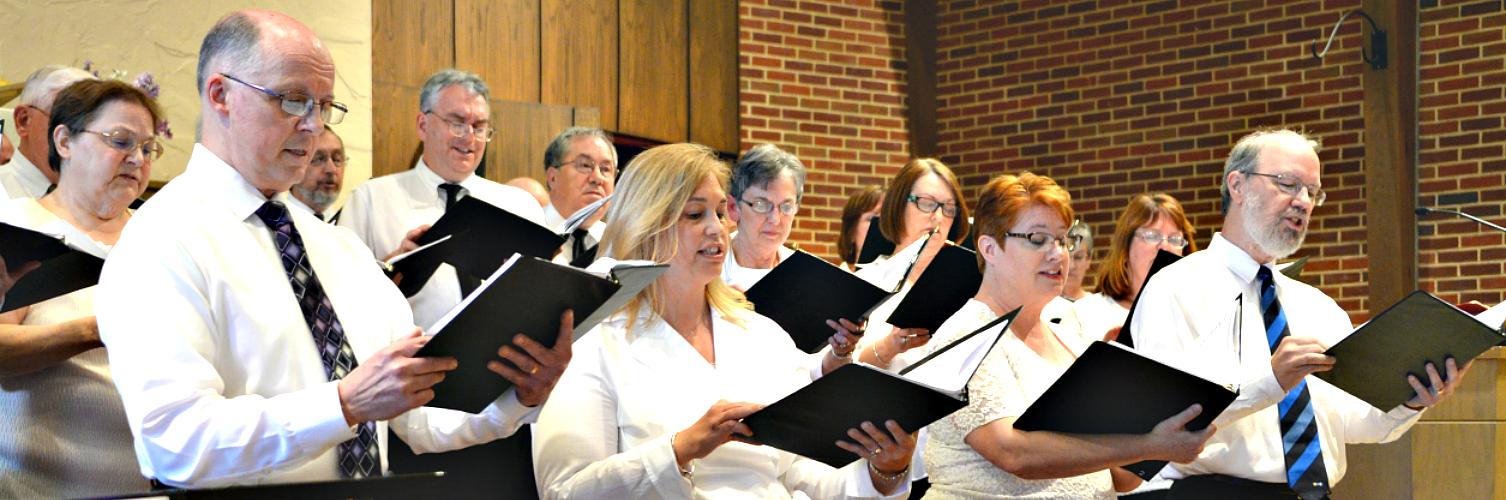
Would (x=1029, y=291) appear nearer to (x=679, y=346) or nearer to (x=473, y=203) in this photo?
(x=679, y=346)

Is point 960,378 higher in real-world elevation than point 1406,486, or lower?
higher

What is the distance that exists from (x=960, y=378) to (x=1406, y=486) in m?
2.52

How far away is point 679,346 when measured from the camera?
267 centimetres

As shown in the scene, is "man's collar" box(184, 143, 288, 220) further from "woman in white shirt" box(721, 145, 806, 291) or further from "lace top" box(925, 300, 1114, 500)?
"woman in white shirt" box(721, 145, 806, 291)

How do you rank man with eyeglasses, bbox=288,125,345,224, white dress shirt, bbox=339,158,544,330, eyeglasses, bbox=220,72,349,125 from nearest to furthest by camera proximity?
eyeglasses, bbox=220,72,349,125 < man with eyeglasses, bbox=288,125,345,224 < white dress shirt, bbox=339,158,544,330

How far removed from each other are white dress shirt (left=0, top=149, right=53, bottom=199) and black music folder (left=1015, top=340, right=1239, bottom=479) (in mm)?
2439

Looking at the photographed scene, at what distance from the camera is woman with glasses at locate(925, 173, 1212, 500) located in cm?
266

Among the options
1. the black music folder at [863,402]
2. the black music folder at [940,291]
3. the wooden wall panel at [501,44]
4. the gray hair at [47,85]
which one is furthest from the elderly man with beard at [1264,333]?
the wooden wall panel at [501,44]

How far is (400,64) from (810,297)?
3585 millimetres

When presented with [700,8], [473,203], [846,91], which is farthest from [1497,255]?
[473,203]

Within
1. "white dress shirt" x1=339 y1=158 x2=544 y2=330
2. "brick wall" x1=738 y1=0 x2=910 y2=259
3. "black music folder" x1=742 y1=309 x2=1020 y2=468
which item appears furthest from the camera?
"brick wall" x1=738 y1=0 x2=910 y2=259

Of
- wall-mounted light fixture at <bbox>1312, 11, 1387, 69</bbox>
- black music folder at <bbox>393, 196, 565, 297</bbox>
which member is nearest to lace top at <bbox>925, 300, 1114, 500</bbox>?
black music folder at <bbox>393, 196, 565, 297</bbox>

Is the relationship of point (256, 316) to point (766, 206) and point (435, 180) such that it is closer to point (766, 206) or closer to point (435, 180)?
point (766, 206)

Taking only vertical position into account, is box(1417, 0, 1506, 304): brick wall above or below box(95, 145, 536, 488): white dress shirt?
above
